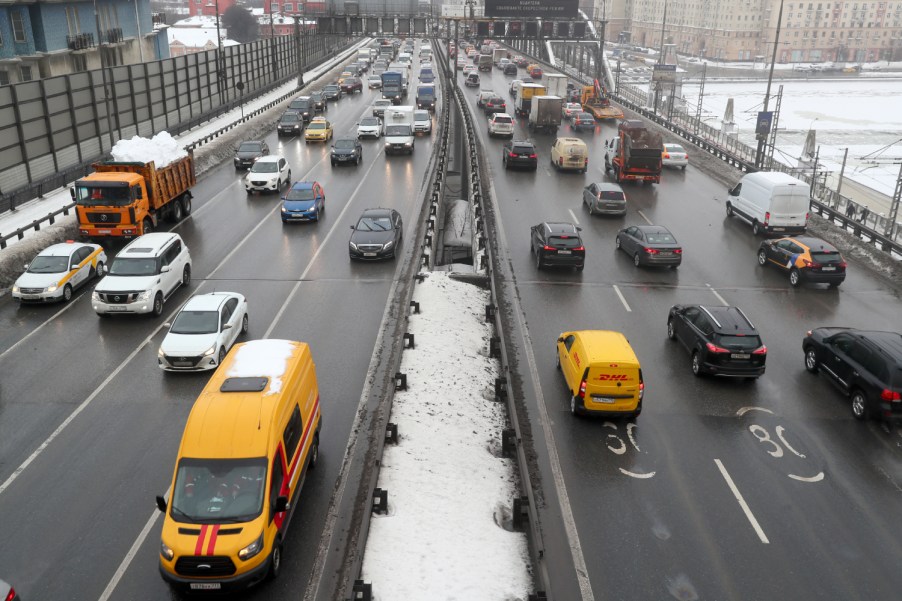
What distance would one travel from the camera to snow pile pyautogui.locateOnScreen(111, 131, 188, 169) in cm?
2781

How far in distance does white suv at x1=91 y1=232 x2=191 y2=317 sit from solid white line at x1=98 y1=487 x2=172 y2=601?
32.4 feet

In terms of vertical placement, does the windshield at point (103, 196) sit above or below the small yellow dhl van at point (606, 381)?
above

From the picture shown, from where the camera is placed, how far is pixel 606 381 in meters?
15.3

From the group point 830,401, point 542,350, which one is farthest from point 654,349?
point 830,401

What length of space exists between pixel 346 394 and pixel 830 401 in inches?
447

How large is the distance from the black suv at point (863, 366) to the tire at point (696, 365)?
299 cm

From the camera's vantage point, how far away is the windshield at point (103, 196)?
26547 millimetres

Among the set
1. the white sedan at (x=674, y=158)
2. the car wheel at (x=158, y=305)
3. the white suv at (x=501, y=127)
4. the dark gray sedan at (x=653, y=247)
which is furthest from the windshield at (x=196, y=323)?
the white suv at (x=501, y=127)

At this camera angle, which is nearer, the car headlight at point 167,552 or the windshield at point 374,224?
the car headlight at point 167,552

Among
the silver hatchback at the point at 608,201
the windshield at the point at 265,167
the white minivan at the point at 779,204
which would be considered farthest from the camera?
the windshield at the point at 265,167

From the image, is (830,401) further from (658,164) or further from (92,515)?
(658,164)

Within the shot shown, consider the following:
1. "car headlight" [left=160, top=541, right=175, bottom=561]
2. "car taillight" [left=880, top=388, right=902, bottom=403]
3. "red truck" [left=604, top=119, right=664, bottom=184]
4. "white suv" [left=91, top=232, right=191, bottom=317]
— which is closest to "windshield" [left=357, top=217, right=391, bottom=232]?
"white suv" [left=91, top=232, right=191, bottom=317]

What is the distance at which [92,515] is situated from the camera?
1222cm

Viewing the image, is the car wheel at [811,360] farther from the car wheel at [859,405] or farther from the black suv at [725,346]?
the car wheel at [859,405]
